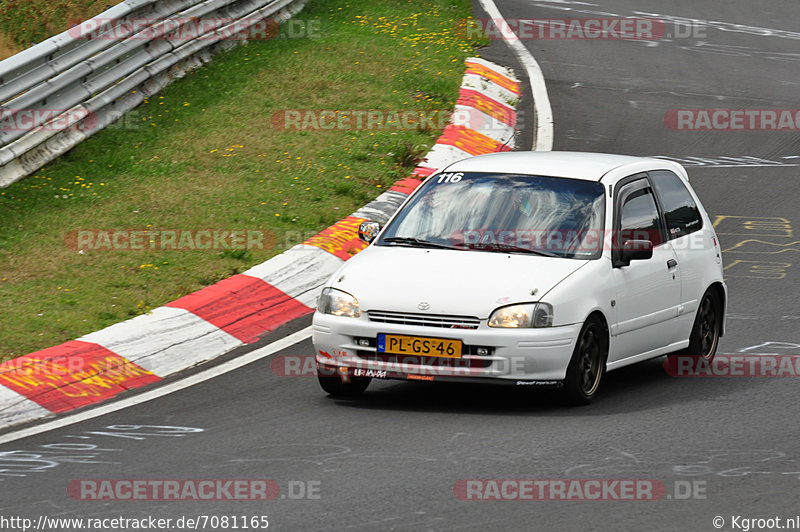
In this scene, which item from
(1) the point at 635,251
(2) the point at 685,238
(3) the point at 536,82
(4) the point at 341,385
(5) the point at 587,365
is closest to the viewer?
(5) the point at 587,365

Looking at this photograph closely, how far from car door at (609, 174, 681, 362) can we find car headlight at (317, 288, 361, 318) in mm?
1724

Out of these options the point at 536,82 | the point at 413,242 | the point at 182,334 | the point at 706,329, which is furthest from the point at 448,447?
the point at 536,82

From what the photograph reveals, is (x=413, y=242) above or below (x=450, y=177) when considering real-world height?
below

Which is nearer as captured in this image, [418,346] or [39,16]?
[418,346]

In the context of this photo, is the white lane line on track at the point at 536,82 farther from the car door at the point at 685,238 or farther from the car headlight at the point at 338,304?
the car headlight at the point at 338,304

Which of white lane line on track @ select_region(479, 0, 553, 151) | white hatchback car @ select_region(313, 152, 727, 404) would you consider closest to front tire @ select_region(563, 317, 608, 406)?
white hatchback car @ select_region(313, 152, 727, 404)

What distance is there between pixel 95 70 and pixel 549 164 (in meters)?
6.85

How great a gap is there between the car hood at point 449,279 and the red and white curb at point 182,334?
171cm

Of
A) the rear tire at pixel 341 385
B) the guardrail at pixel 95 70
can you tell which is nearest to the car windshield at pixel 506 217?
the rear tire at pixel 341 385

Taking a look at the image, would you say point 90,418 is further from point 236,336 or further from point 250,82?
point 250,82

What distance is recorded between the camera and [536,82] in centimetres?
1936

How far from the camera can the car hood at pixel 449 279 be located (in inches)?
314

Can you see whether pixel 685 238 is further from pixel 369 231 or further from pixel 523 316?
pixel 369 231

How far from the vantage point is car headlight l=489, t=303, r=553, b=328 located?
312 inches
